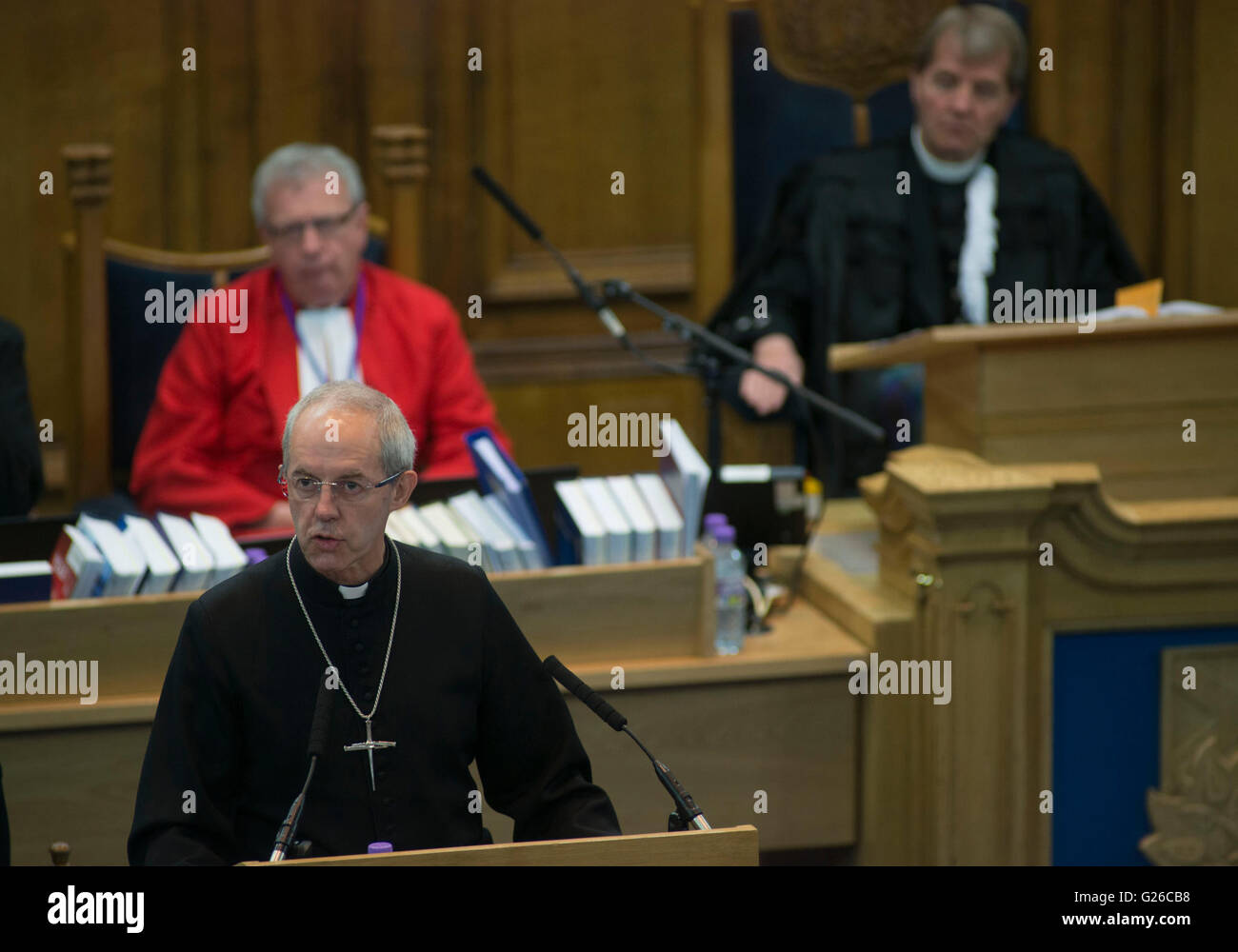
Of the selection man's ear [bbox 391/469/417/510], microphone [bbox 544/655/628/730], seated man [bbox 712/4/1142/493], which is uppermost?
seated man [bbox 712/4/1142/493]

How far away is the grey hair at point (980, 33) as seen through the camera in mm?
3953

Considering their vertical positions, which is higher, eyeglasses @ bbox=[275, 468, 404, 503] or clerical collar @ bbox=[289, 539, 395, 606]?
eyeglasses @ bbox=[275, 468, 404, 503]

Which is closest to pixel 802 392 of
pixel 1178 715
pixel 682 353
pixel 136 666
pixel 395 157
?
pixel 1178 715

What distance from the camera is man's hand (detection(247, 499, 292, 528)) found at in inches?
134

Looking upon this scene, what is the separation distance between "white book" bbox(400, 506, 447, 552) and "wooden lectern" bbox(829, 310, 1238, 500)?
0.98m

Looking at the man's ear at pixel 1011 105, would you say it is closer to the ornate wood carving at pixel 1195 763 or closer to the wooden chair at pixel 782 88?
the wooden chair at pixel 782 88

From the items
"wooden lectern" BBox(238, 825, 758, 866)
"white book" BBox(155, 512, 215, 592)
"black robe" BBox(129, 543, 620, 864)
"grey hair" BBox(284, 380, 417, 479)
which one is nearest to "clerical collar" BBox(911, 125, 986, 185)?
"white book" BBox(155, 512, 215, 592)

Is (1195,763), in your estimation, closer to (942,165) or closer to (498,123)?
(942,165)

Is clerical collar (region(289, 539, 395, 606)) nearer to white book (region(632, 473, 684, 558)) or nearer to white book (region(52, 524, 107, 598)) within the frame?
white book (region(52, 524, 107, 598))

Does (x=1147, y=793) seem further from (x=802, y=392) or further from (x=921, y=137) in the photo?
(x=921, y=137)

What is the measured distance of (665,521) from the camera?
105 inches
